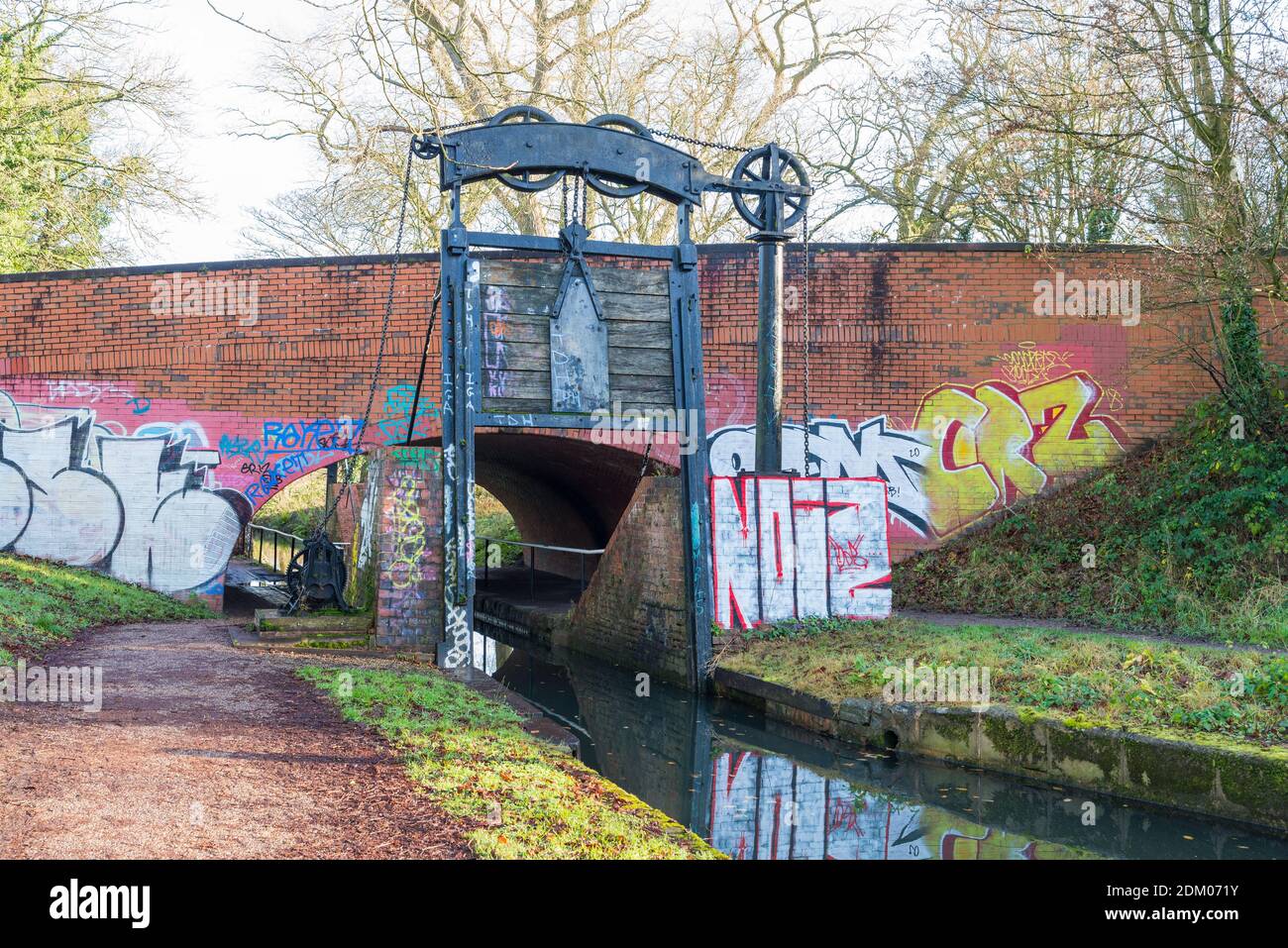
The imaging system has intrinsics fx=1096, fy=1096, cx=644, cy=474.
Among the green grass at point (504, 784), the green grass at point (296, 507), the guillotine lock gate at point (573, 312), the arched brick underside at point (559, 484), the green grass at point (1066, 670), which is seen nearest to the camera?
the green grass at point (504, 784)

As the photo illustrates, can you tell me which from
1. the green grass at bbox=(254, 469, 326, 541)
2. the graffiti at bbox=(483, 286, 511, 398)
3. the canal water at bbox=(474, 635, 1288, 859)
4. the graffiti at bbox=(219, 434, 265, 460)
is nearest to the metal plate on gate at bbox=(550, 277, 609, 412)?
the graffiti at bbox=(483, 286, 511, 398)

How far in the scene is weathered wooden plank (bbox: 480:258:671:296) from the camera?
34.4 feet

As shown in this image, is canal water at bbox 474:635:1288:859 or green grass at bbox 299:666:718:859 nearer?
green grass at bbox 299:666:718:859

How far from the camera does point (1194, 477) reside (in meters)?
12.5

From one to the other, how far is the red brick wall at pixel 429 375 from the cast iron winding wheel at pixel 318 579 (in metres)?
3.36

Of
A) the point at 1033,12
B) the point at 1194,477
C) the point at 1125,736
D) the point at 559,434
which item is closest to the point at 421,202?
the point at 559,434

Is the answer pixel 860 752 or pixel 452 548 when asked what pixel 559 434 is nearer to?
pixel 452 548

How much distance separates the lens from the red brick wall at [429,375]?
14.2 meters

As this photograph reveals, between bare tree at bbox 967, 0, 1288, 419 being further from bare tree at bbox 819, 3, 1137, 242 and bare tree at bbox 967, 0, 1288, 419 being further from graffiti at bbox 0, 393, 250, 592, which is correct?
graffiti at bbox 0, 393, 250, 592

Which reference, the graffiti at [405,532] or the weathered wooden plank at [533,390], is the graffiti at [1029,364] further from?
the graffiti at [405,532]

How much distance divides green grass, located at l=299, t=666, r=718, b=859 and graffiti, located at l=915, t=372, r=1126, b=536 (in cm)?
855

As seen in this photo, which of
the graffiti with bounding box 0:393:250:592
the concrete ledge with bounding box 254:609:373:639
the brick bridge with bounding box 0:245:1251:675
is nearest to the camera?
the concrete ledge with bounding box 254:609:373:639

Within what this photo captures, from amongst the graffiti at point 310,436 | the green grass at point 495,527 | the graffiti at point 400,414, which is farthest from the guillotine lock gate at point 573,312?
the green grass at point 495,527
